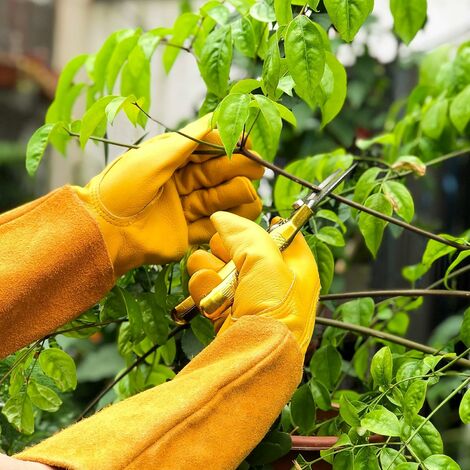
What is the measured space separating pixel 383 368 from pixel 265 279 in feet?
0.68

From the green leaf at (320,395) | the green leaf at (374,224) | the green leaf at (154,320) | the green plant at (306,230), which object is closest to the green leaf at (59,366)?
the green plant at (306,230)

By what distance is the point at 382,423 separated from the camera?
0.99 meters

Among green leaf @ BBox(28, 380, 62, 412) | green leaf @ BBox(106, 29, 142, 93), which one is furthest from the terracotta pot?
green leaf @ BBox(106, 29, 142, 93)

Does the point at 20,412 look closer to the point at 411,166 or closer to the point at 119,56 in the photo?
the point at 119,56

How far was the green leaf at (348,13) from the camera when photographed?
93cm

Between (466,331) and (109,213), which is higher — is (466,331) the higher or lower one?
the lower one

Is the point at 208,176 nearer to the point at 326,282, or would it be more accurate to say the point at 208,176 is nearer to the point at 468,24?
the point at 326,282

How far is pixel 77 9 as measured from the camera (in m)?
8.77

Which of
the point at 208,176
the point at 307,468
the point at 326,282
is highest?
the point at 208,176

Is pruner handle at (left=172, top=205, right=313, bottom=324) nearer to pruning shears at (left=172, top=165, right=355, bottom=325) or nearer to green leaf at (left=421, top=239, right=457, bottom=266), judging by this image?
pruning shears at (left=172, top=165, right=355, bottom=325)

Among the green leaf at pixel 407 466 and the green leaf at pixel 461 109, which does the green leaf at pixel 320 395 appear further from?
the green leaf at pixel 461 109

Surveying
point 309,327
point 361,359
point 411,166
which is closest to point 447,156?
point 411,166

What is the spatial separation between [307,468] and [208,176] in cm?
37

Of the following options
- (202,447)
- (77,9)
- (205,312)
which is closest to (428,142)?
(205,312)
